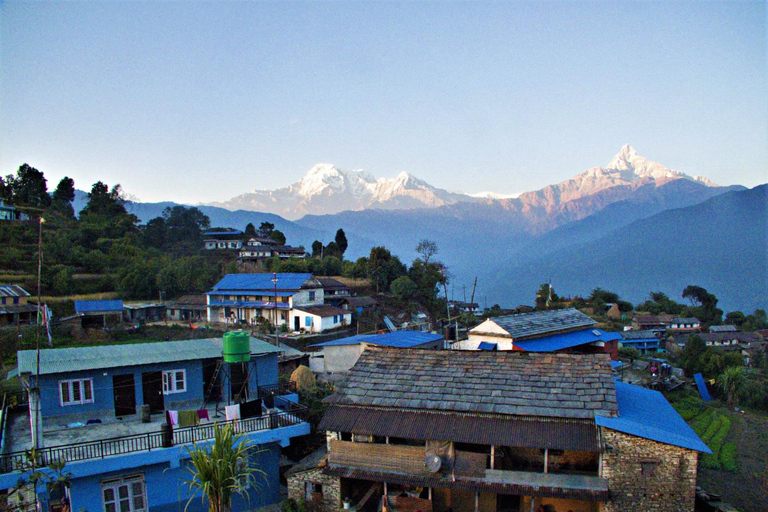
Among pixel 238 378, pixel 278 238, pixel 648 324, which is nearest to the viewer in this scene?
pixel 238 378

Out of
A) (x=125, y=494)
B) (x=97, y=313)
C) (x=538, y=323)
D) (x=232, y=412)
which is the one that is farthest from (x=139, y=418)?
(x=97, y=313)

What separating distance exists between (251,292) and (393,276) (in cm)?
2027

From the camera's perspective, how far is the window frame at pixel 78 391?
14631mm

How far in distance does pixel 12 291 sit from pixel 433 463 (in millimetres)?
42461

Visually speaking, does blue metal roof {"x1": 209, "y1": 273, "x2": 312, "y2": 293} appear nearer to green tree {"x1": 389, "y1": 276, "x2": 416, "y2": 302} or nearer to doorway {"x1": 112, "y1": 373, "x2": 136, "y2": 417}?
green tree {"x1": 389, "y1": 276, "x2": 416, "y2": 302}

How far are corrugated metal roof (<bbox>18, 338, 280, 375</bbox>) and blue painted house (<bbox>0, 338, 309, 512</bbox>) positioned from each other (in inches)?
1.3

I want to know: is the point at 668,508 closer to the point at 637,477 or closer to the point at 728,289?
the point at 637,477

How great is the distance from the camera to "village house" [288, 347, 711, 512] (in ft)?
36.5

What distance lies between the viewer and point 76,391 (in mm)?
14906

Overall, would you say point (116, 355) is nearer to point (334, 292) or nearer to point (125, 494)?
point (125, 494)

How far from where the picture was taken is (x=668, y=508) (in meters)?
11.1

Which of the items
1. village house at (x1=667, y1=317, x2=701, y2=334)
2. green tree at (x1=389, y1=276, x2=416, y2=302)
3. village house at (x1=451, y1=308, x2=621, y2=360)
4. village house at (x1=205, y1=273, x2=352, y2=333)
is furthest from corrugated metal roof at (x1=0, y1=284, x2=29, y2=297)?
village house at (x1=667, y1=317, x2=701, y2=334)

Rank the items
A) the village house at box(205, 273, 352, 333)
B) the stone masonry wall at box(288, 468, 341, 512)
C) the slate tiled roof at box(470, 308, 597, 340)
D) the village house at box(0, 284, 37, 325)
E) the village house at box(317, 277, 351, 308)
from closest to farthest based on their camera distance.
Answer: the stone masonry wall at box(288, 468, 341, 512)
the slate tiled roof at box(470, 308, 597, 340)
the village house at box(0, 284, 37, 325)
the village house at box(205, 273, 352, 333)
the village house at box(317, 277, 351, 308)

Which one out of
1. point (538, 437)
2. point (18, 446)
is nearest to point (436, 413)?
point (538, 437)
